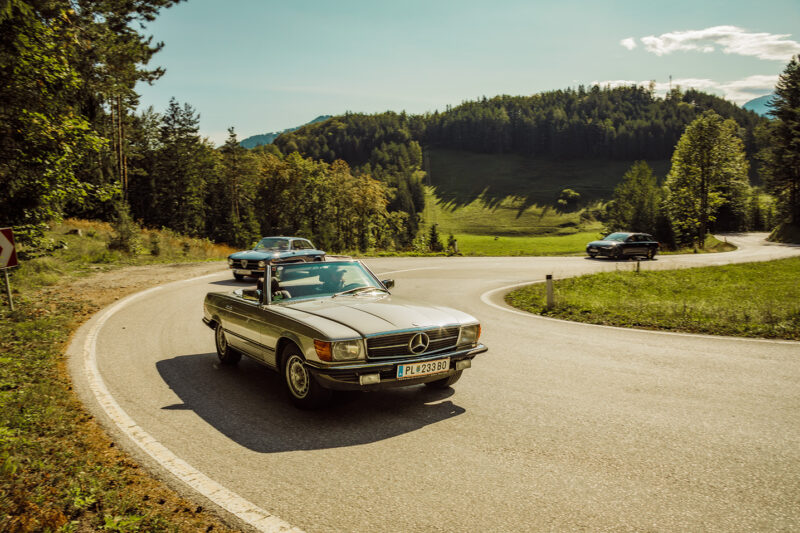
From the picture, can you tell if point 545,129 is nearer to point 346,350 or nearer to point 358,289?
point 358,289

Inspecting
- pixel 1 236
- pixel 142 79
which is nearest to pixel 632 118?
pixel 142 79

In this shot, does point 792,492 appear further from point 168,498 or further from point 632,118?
point 632,118

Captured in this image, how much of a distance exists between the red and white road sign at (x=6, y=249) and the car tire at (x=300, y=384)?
26.7ft

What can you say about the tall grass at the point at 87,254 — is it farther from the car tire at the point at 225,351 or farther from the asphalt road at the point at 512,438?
the car tire at the point at 225,351

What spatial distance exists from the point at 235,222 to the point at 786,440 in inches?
2539

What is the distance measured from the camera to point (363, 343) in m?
4.83

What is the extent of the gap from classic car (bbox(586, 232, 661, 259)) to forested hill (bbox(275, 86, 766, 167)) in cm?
12496

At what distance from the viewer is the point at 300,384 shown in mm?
5289

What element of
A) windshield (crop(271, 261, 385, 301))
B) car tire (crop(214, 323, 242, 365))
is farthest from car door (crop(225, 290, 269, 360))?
windshield (crop(271, 261, 385, 301))

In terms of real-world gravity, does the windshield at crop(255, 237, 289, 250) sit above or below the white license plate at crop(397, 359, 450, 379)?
above

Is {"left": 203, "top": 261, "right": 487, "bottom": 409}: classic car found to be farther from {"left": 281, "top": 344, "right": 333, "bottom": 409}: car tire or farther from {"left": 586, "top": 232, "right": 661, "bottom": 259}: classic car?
{"left": 586, "top": 232, "right": 661, "bottom": 259}: classic car

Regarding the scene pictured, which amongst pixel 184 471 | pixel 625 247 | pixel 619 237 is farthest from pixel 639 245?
pixel 184 471

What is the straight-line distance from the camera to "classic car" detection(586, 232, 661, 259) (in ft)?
96.1

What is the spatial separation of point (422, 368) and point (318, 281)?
2.03 metres
